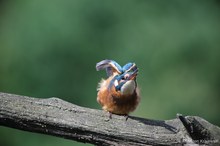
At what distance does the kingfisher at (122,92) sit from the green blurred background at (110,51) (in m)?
2.75

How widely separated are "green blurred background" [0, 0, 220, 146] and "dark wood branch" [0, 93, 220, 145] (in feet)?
10.0

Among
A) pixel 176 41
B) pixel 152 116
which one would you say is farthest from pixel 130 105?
pixel 176 41

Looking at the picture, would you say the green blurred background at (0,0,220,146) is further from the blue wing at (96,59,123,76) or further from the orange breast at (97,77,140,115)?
the orange breast at (97,77,140,115)

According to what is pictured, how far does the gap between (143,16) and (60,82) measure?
999 millimetres

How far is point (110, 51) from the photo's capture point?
6.70 metres

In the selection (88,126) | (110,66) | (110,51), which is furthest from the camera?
(110,51)

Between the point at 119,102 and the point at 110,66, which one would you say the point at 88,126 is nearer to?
the point at 119,102

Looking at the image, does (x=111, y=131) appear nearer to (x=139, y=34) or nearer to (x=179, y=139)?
(x=179, y=139)

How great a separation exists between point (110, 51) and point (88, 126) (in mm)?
3467

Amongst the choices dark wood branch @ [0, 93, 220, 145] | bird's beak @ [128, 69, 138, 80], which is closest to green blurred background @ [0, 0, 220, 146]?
bird's beak @ [128, 69, 138, 80]

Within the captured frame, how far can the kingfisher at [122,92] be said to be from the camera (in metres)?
3.53

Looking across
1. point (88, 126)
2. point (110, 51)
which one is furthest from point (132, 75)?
point (110, 51)

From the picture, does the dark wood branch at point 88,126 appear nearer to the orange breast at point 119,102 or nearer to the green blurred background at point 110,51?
the orange breast at point 119,102

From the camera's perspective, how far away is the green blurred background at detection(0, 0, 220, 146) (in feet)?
21.5
